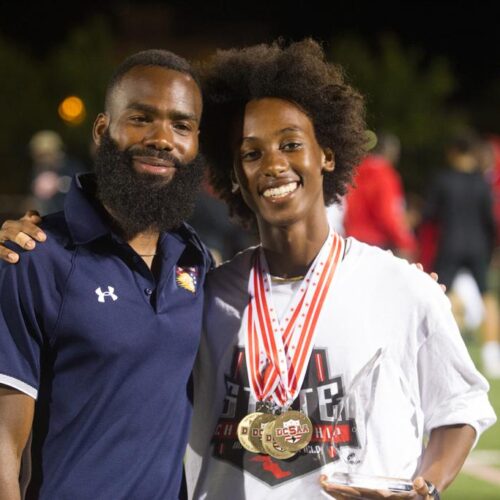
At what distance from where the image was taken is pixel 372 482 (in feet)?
8.61

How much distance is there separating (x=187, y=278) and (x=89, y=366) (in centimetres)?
52

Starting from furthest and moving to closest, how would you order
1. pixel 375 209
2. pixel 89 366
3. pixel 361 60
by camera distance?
pixel 361 60, pixel 375 209, pixel 89 366

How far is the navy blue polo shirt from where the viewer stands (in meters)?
2.72

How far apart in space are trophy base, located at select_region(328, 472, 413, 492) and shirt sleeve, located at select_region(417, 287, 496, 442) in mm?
350

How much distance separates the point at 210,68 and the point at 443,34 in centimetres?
3893

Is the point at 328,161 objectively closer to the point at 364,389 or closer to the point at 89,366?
the point at 364,389

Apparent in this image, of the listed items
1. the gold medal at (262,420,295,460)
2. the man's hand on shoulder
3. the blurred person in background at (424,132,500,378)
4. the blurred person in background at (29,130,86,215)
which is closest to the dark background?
the blurred person in background at (29,130,86,215)

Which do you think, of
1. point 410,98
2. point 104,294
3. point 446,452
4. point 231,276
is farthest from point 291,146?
point 410,98

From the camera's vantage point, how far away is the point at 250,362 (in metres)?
3.07

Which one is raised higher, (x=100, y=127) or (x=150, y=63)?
(x=150, y=63)

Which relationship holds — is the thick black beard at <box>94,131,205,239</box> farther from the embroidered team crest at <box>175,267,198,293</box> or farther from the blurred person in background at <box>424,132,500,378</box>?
the blurred person in background at <box>424,132,500,378</box>

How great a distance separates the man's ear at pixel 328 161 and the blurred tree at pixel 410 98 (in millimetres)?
29920

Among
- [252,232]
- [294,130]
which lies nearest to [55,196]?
[252,232]

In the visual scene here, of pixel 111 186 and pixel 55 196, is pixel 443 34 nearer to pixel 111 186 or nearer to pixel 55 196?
pixel 55 196
